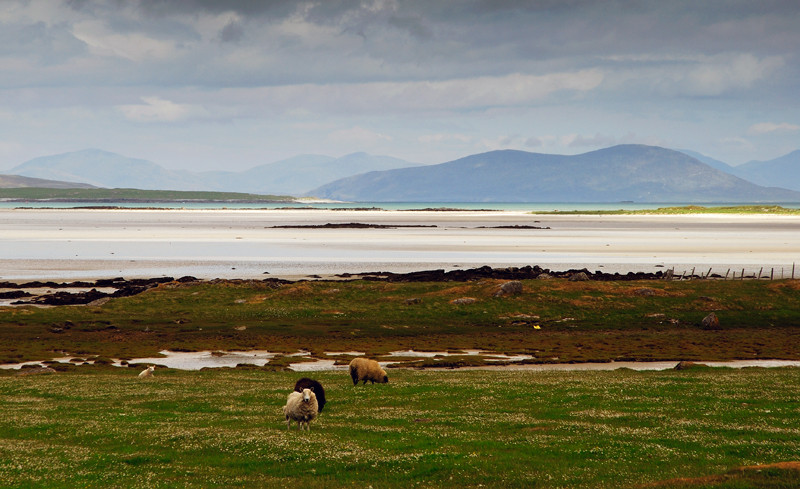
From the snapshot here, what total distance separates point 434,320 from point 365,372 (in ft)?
95.0

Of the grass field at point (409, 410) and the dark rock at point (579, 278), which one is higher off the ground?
the dark rock at point (579, 278)

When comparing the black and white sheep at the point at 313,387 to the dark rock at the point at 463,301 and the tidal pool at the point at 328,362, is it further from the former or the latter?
the dark rock at the point at 463,301

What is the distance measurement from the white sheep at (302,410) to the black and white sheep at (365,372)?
9871 mm

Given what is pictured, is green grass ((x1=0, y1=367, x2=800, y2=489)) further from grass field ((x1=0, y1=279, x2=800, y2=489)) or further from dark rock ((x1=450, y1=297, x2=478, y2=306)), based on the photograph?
dark rock ((x1=450, y1=297, x2=478, y2=306))

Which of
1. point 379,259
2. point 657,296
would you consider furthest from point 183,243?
point 657,296

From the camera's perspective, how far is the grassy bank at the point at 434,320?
49750mm

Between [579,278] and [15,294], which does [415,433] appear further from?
[15,294]

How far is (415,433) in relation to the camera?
70.5 feet

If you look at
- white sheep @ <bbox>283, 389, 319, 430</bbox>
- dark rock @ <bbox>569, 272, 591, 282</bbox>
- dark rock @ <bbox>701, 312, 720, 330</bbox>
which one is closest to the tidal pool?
dark rock @ <bbox>701, 312, 720, 330</bbox>

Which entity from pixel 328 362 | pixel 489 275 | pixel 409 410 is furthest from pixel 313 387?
pixel 489 275

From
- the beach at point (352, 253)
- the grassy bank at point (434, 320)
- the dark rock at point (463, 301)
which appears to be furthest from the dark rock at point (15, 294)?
the dark rock at point (463, 301)

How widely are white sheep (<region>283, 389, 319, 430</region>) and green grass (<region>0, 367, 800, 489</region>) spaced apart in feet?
1.47

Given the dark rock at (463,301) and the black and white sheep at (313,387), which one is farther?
the dark rock at (463,301)

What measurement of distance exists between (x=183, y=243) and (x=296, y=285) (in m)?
77.4
